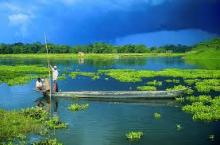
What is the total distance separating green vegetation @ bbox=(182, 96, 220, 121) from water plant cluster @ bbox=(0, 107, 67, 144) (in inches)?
438

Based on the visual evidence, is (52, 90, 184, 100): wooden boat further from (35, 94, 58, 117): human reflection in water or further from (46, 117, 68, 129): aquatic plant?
(46, 117, 68, 129): aquatic plant

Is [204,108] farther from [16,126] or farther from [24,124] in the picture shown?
[16,126]

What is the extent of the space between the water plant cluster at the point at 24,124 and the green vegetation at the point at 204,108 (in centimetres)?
1112

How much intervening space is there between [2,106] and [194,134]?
65.3 ft

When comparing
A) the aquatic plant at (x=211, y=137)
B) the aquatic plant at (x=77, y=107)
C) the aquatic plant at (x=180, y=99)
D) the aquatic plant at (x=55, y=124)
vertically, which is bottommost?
the aquatic plant at (x=211, y=137)

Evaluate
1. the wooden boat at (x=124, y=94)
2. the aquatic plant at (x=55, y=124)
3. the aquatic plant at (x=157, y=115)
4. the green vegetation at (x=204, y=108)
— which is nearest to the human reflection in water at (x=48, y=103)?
the wooden boat at (x=124, y=94)

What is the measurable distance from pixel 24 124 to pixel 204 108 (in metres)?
15.3

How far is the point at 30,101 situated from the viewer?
43.2 metres

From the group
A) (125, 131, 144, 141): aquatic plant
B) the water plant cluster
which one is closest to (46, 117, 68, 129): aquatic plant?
the water plant cluster

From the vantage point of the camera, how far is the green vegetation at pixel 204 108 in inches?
1308

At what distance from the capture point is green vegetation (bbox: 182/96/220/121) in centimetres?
3322

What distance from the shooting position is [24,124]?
30188 millimetres

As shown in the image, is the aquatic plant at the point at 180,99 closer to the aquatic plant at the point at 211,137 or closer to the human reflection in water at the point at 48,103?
the human reflection in water at the point at 48,103

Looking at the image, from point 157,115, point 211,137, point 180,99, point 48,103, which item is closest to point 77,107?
→ point 48,103
